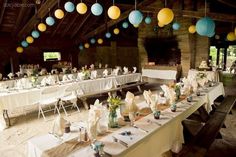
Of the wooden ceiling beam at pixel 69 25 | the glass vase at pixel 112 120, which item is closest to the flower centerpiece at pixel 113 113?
the glass vase at pixel 112 120

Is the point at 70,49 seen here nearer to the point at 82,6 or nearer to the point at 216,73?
the point at 82,6

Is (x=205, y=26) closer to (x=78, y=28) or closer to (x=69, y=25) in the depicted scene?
(x=69, y=25)

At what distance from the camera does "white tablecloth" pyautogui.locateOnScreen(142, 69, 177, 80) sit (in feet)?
34.7

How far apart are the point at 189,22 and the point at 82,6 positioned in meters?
7.31

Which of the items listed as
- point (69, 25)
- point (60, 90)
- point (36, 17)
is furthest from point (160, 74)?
point (36, 17)

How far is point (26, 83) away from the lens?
5992 mm

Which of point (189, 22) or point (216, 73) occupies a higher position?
point (189, 22)

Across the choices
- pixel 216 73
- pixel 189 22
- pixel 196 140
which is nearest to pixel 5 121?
pixel 196 140

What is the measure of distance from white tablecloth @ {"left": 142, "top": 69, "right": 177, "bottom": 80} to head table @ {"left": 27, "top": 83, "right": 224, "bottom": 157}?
7211 mm

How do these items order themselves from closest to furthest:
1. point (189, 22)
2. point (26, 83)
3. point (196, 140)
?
point (196, 140) → point (26, 83) → point (189, 22)

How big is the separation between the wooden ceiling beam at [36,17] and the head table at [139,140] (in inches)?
211

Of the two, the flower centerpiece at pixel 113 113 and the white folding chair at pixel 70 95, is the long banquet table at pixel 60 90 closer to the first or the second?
the white folding chair at pixel 70 95

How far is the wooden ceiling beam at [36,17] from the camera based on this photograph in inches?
264

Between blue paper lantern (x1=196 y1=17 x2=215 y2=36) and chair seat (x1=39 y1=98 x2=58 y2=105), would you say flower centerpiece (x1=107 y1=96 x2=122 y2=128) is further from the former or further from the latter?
chair seat (x1=39 y1=98 x2=58 y2=105)
